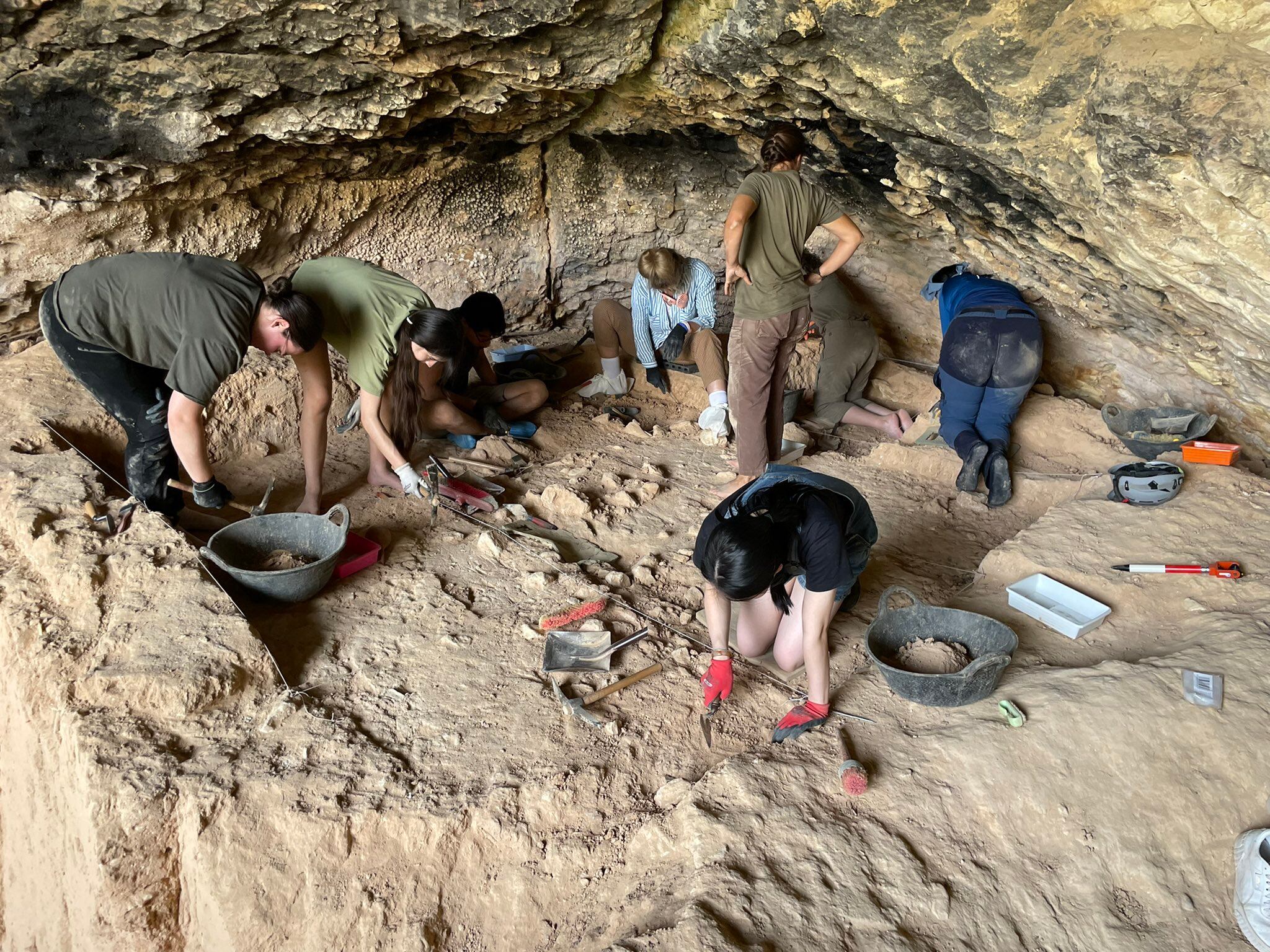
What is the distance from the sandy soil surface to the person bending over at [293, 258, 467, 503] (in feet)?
2.07

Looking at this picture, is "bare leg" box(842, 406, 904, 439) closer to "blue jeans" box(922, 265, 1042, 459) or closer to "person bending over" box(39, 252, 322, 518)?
"blue jeans" box(922, 265, 1042, 459)

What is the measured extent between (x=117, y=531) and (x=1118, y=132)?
360 centimetres

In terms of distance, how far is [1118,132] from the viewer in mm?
2611

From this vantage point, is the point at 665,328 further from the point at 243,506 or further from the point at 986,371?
the point at 243,506

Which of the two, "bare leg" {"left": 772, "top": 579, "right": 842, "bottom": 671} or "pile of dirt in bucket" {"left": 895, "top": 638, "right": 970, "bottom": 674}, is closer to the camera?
"pile of dirt in bucket" {"left": 895, "top": 638, "right": 970, "bottom": 674}

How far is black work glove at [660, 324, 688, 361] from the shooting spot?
4977 mm

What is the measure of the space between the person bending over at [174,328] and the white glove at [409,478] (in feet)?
2.15


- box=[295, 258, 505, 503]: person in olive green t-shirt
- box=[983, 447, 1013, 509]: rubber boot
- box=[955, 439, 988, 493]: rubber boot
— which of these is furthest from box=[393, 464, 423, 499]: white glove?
box=[983, 447, 1013, 509]: rubber boot

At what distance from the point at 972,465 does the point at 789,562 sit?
81.5 inches

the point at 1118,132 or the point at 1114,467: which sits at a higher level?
the point at 1118,132

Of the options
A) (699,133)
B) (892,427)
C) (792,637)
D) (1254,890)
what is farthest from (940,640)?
(699,133)

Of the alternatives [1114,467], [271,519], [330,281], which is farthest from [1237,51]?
[271,519]

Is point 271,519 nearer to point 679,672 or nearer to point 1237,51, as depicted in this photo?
point 679,672

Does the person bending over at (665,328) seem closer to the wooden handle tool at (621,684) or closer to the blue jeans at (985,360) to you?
the blue jeans at (985,360)
